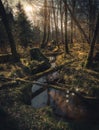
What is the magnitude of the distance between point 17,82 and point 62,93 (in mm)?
2411

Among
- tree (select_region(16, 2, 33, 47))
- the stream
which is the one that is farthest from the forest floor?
tree (select_region(16, 2, 33, 47))

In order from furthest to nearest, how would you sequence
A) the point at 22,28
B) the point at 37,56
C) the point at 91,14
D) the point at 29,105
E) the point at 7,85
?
the point at 22,28 < the point at 91,14 < the point at 37,56 < the point at 7,85 < the point at 29,105

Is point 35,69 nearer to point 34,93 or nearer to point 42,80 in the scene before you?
point 42,80

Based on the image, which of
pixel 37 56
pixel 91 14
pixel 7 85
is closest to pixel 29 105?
pixel 7 85

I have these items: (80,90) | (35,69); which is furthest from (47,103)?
(35,69)

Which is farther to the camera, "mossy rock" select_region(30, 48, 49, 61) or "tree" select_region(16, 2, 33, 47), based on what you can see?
"tree" select_region(16, 2, 33, 47)

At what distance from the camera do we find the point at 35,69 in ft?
44.0

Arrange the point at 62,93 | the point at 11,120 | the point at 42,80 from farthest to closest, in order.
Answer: the point at 42,80, the point at 62,93, the point at 11,120

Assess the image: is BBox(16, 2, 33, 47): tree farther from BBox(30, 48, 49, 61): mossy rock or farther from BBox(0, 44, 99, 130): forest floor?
BBox(0, 44, 99, 130): forest floor

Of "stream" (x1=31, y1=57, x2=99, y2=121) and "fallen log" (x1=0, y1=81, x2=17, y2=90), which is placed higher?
"fallen log" (x1=0, y1=81, x2=17, y2=90)

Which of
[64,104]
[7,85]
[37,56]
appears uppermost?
[37,56]

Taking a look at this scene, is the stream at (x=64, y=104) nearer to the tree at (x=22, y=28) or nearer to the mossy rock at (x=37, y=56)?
the mossy rock at (x=37, y=56)

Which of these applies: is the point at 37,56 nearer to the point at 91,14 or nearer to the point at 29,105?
the point at 29,105

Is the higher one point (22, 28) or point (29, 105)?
point (22, 28)
